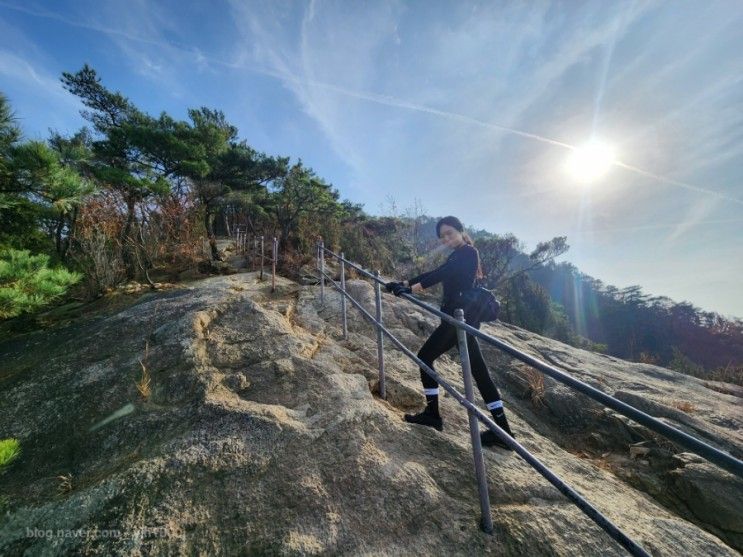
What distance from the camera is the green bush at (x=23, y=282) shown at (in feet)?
9.86

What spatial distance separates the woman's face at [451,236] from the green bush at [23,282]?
4044 mm

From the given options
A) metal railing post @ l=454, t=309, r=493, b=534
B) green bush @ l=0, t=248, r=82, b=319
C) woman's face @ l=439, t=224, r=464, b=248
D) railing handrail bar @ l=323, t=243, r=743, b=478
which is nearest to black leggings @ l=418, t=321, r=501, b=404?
metal railing post @ l=454, t=309, r=493, b=534

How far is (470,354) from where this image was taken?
280 cm

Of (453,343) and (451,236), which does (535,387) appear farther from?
Answer: (451,236)

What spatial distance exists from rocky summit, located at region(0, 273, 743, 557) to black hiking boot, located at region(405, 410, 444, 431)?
0.07 metres

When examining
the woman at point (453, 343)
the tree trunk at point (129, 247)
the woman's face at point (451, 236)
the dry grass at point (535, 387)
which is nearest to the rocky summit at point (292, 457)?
the dry grass at point (535, 387)

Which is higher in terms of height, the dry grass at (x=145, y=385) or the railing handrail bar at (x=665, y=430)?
the railing handrail bar at (x=665, y=430)

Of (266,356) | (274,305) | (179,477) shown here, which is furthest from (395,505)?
(274,305)

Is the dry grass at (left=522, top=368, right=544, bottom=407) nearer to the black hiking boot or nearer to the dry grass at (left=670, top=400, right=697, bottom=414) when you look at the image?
the dry grass at (left=670, top=400, right=697, bottom=414)

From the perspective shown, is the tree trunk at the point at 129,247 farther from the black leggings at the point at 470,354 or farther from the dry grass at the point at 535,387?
the dry grass at the point at 535,387

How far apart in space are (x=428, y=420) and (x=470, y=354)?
71cm

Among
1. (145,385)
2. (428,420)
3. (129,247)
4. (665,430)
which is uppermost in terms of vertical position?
(665,430)

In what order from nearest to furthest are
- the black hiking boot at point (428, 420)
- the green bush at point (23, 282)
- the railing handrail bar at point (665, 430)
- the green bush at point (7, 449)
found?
the railing handrail bar at point (665, 430), the green bush at point (7, 449), the black hiking boot at point (428, 420), the green bush at point (23, 282)

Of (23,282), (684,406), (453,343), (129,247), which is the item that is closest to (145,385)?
(23,282)
